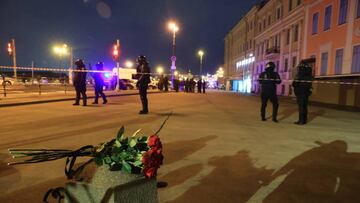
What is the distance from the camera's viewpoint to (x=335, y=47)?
23.9 m

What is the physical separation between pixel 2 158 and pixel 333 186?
4.77 m

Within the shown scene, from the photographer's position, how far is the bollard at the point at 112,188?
1730mm

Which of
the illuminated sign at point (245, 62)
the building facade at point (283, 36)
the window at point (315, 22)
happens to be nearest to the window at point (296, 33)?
the building facade at point (283, 36)

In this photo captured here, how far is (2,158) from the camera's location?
4824 mm

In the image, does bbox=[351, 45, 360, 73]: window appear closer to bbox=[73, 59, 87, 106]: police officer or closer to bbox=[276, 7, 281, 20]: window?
bbox=[73, 59, 87, 106]: police officer

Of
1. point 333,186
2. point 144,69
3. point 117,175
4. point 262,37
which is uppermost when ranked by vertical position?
point 262,37

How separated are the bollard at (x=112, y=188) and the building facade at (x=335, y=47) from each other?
1838 centimetres

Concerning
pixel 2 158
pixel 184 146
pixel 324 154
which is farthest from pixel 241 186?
pixel 2 158

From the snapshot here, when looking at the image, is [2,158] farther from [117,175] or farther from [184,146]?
[117,175]

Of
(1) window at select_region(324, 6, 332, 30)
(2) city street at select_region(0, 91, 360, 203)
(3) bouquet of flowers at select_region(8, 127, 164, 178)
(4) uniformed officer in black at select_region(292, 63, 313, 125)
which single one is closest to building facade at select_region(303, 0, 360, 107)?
(1) window at select_region(324, 6, 332, 30)

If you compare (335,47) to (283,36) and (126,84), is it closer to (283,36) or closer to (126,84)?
(283,36)

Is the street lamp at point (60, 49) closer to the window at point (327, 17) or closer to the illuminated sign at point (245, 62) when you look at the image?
the illuminated sign at point (245, 62)

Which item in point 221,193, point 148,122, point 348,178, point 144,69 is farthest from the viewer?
point 144,69

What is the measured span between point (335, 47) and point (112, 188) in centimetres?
2572
